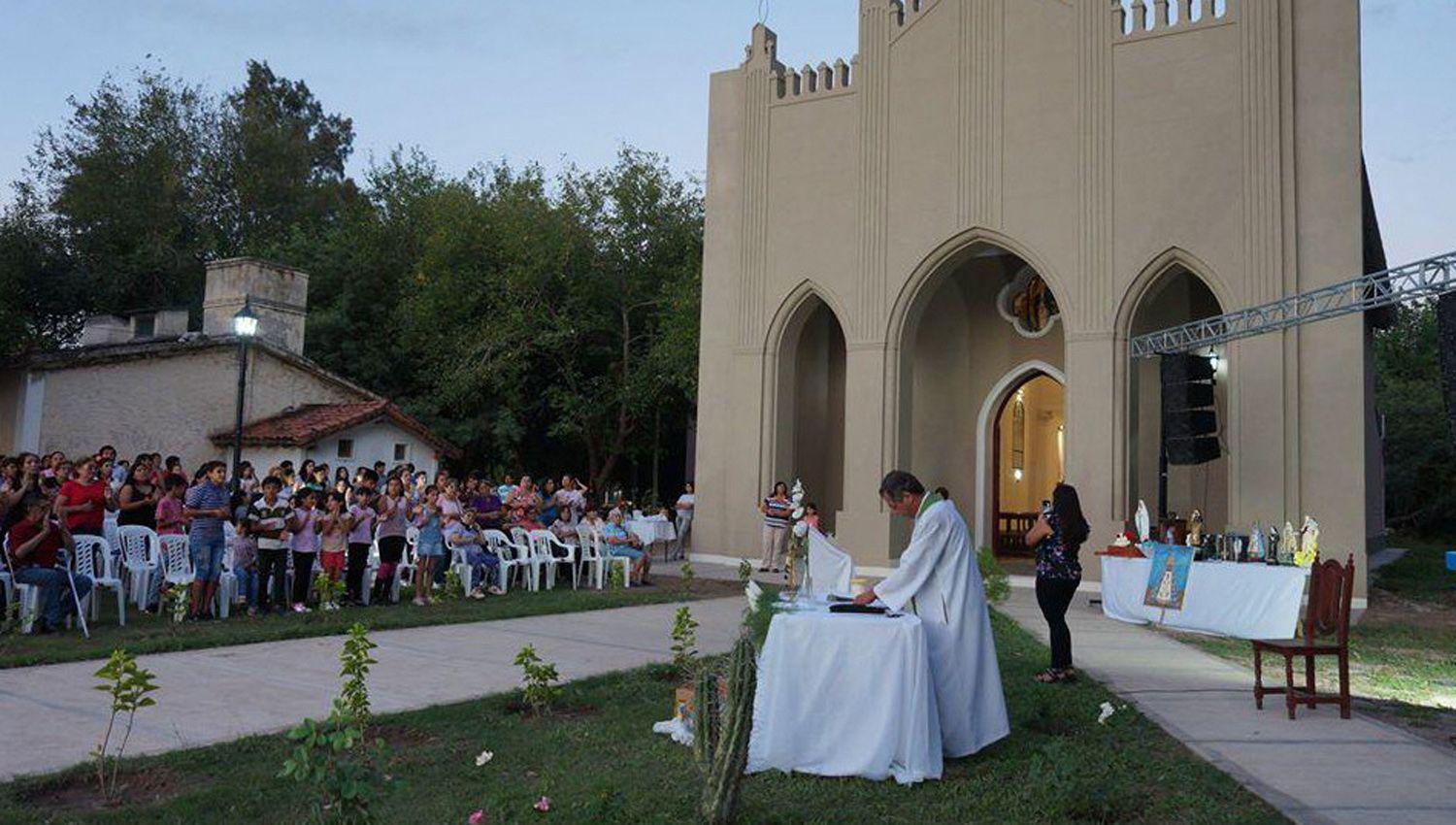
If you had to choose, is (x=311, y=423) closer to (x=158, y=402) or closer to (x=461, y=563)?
(x=158, y=402)

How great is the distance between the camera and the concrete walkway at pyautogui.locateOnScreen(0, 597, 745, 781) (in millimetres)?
5742

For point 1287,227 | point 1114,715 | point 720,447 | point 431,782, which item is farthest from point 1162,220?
point 431,782

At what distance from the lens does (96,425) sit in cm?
1941

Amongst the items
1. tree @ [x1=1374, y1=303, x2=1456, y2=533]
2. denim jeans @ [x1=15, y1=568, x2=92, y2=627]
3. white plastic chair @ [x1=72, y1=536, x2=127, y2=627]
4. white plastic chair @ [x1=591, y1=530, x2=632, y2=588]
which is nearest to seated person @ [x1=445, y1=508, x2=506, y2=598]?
white plastic chair @ [x1=591, y1=530, x2=632, y2=588]

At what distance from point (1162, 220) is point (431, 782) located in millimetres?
15007

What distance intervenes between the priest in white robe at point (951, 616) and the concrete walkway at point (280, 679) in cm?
304

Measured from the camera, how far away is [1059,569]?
800 centimetres

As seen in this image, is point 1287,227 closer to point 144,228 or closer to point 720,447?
point 720,447

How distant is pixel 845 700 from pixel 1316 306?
1335 cm

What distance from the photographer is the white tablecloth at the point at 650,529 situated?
54.2 feet

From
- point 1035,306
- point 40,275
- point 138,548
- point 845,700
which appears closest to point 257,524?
point 138,548

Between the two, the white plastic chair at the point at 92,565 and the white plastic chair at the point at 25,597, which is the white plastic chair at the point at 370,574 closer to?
the white plastic chair at the point at 92,565

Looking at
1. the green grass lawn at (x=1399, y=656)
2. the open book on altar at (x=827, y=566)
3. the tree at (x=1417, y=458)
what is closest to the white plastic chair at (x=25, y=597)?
the open book on altar at (x=827, y=566)

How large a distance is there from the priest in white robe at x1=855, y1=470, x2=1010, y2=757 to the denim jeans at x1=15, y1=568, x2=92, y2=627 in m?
7.19
